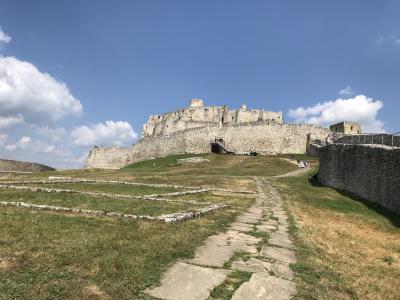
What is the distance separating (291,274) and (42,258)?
464cm

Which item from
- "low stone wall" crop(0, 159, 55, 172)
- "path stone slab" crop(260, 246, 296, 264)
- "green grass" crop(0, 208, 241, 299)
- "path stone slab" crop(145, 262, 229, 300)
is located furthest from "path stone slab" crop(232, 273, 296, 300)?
"low stone wall" crop(0, 159, 55, 172)

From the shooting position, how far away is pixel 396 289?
8.18 meters

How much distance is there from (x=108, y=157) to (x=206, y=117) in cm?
2454

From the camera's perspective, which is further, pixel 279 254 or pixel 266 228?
pixel 266 228

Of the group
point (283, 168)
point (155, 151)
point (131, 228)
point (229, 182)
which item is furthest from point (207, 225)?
point (155, 151)

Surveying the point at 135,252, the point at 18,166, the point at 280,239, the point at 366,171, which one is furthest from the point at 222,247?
the point at 18,166

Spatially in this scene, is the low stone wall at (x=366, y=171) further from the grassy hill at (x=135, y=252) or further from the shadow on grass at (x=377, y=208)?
the grassy hill at (x=135, y=252)

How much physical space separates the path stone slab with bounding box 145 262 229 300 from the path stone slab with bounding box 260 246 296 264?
190 cm

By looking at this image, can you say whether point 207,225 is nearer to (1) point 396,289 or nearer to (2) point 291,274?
(2) point 291,274

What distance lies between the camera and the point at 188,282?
7086 mm

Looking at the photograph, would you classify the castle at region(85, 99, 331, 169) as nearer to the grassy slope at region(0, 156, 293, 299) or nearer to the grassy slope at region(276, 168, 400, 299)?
the grassy slope at region(276, 168, 400, 299)

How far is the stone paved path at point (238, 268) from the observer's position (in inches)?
267

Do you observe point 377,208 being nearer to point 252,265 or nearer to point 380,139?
point 380,139

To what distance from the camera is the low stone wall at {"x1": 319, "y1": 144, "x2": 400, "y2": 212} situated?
20.9 metres
